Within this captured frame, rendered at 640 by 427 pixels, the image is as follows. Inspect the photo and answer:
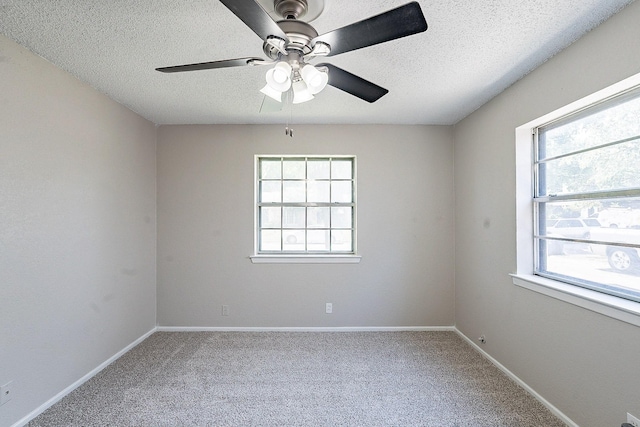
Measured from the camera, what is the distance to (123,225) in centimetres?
312

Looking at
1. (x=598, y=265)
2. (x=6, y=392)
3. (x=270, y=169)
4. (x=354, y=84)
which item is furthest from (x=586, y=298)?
(x=6, y=392)

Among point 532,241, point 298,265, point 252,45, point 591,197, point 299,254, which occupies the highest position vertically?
point 252,45

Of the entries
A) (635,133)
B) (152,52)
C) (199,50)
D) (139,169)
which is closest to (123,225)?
(139,169)

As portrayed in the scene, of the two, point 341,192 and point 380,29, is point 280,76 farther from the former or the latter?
point 341,192

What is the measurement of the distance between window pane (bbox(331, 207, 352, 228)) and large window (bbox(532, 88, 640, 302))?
1.91 meters

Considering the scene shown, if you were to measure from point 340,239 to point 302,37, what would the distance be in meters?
2.77

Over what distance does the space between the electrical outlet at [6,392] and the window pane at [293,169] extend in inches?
112

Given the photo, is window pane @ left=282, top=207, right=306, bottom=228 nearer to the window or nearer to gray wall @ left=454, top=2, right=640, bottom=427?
the window

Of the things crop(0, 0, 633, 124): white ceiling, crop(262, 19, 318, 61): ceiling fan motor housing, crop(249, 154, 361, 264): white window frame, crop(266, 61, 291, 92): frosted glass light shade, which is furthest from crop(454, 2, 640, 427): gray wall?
crop(266, 61, 291, 92): frosted glass light shade

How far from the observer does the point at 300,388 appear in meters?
2.49

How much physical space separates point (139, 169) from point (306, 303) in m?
2.36

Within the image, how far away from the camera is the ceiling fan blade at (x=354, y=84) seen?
64.6 inches

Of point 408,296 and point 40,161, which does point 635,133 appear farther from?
point 40,161

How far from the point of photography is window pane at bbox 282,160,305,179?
12.8 feet
